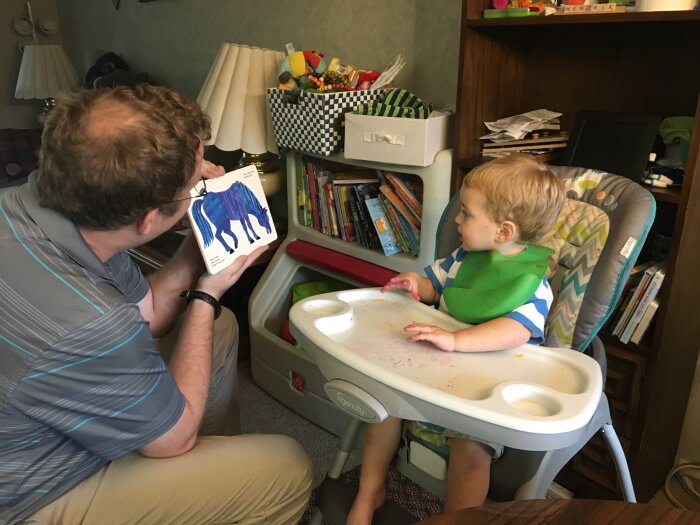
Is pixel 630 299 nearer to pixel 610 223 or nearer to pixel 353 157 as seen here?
pixel 610 223

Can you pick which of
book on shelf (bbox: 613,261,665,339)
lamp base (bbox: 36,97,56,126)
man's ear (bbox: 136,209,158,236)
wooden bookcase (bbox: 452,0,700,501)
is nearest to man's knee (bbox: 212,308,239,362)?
man's ear (bbox: 136,209,158,236)

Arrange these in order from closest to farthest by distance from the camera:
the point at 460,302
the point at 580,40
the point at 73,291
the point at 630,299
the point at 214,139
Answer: the point at 73,291
the point at 460,302
the point at 630,299
the point at 580,40
the point at 214,139

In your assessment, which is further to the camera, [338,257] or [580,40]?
[338,257]

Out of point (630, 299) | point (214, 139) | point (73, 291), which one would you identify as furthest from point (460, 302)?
point (214, 139)

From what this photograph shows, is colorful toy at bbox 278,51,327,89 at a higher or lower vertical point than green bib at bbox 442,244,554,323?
higher

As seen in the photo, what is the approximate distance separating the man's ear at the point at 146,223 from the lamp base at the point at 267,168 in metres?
1.19

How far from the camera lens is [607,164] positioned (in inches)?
58.7

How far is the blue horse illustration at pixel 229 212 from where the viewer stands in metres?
1.24

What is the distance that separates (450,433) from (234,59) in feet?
5.00

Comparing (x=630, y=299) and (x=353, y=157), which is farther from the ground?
(x=353, y=157)

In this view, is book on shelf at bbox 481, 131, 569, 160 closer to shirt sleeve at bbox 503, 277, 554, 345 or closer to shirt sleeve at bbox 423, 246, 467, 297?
shirt sleeve at bbox 423, 246, 467, 297

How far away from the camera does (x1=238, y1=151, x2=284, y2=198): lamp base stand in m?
2.25

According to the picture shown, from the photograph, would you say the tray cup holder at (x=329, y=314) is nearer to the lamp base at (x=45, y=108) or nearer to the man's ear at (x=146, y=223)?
the man's ear at (x=146, y=223)

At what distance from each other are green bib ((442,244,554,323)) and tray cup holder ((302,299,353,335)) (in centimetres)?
22
